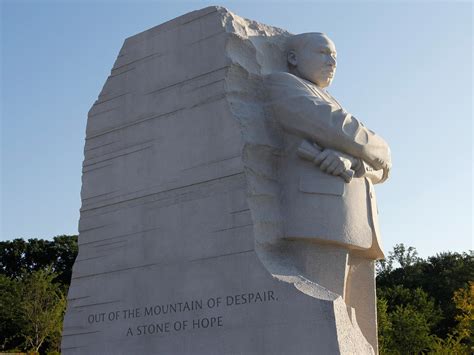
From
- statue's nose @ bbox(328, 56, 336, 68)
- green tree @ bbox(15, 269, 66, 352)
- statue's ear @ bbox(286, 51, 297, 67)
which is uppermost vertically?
green tree @ bbox(15, 269, 66, 352)

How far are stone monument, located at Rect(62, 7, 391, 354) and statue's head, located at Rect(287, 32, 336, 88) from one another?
17 millimetres

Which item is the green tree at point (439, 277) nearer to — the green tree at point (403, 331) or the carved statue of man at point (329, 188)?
the green tree at point (403, 331)

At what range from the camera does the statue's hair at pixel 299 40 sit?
866 cm

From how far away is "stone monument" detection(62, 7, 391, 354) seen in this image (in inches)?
297

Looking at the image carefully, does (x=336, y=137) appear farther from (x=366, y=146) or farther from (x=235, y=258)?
(x=235, y=258)

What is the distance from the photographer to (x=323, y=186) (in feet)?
25.5

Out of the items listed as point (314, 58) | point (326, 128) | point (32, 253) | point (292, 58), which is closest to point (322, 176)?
point (326, 128)

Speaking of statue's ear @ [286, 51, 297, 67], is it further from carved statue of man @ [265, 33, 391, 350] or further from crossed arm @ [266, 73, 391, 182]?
crossed arm @ [266, 73, 391, 182]

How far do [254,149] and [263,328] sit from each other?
1845 millimetres

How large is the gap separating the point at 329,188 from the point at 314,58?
5.44 ft

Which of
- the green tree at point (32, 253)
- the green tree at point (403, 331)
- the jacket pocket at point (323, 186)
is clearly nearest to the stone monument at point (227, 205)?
the jacket pocket at point (323, 186)

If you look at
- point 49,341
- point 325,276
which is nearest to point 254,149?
point 325,276

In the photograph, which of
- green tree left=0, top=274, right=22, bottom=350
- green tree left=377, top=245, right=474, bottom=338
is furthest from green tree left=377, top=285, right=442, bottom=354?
green tree left=0, top=274, right=22, bottom=350

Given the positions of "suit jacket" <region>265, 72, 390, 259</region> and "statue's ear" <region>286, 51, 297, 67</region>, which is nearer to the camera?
"suit jacket" <region>265, 72, 390, 259</region>
